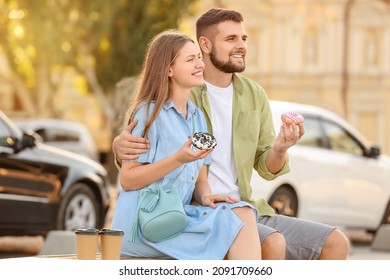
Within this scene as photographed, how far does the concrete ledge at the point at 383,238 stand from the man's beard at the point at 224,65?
9336 millimetres

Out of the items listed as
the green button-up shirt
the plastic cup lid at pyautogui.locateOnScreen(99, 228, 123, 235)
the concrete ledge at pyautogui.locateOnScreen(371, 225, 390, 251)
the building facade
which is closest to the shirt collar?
the green button-up shirt

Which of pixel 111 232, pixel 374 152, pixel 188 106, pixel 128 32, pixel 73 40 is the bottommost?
pixel 111 232

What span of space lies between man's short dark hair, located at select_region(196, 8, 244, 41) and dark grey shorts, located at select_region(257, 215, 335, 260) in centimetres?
70

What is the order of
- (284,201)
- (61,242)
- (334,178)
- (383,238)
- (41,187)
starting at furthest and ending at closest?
(334,178)
(383,238)
(284,201)
(41,187)
(61,242)

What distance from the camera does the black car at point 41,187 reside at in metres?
11.3

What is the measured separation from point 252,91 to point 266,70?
52.7 metres

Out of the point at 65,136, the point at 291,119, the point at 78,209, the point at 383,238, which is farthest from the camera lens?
the point at 65,136

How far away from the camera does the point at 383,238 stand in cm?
1377

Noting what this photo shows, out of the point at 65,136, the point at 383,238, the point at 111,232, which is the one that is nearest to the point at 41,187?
the point at 383,238

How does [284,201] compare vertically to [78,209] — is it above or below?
above

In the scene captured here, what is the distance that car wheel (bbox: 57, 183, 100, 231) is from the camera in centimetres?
1196

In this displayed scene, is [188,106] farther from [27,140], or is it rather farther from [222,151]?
[27,140]

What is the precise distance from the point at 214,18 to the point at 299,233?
0.81 meters
